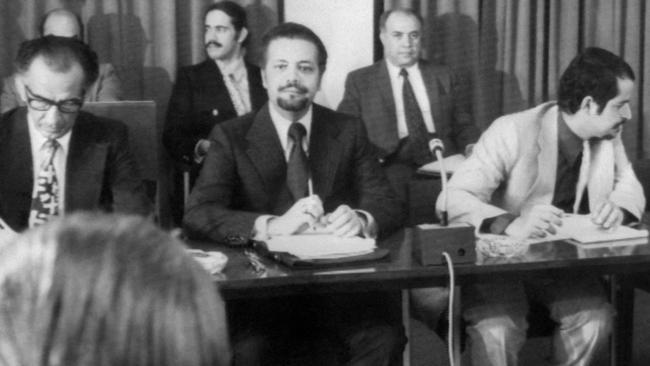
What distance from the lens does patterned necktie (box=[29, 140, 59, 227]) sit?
2.39m

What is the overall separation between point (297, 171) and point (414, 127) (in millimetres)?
2082

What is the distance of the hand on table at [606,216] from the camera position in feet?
7.60

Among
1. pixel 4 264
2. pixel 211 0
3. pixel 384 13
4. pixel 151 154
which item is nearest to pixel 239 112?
pixel 211 0

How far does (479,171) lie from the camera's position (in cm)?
266

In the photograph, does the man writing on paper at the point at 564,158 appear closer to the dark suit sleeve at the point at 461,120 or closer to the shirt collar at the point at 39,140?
the shirt collar at the point at 39,140

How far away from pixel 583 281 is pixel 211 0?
289 centimetres

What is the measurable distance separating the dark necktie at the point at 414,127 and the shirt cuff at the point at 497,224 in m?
1.99

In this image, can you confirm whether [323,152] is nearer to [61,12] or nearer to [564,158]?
[564,158]

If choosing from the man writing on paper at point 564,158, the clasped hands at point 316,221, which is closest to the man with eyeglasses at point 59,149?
the clasped hands at point 316,221

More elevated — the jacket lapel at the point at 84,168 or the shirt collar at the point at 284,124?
the shirt collar at the point at 284,124

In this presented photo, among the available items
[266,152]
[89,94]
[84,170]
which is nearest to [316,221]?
[266,152]

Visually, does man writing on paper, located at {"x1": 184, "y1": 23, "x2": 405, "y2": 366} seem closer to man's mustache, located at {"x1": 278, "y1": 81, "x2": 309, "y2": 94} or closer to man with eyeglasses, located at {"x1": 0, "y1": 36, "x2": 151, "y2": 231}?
man's mustache, located at {"x1": 278, "y1": 81, "x2": 309, "y2": 94}

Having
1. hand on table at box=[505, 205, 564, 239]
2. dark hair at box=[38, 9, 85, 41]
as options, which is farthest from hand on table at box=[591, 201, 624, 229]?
dark hair at box=[38, 9, 85, 41]

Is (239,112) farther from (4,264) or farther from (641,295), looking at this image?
(4,264)
